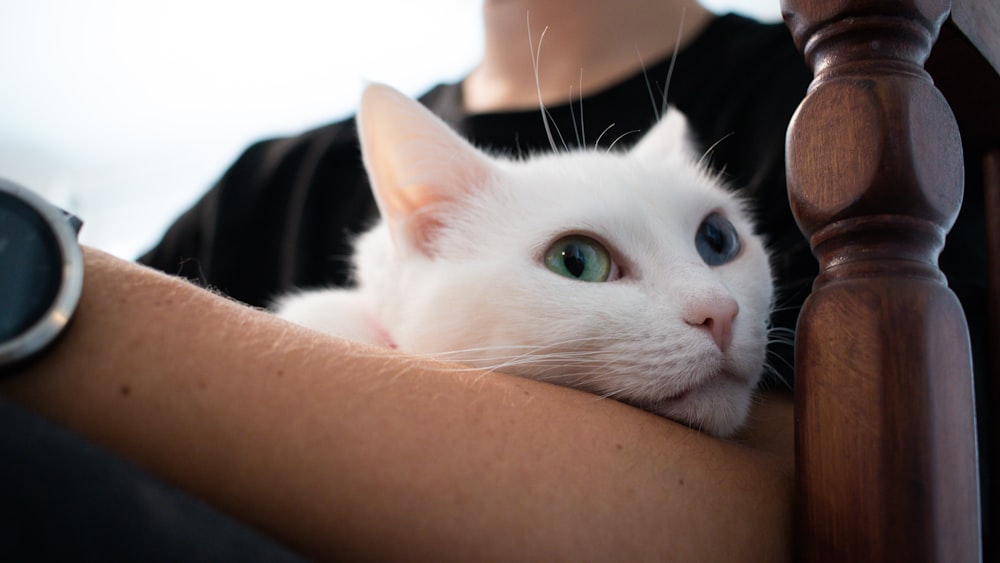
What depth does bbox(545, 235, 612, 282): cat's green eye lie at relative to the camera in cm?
85

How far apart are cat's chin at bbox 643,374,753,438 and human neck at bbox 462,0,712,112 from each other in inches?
39.6

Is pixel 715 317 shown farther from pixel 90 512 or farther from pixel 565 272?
pixel 90 512

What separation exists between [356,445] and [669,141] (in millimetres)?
884

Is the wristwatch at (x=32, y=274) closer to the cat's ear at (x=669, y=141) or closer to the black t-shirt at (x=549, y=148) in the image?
the black t-shirt at (x=549, y=148)

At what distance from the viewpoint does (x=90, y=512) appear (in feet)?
1.25

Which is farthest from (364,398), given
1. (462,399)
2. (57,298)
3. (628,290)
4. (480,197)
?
(480,197)

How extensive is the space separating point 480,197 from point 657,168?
0.29 metres

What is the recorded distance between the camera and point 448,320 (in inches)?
34.0

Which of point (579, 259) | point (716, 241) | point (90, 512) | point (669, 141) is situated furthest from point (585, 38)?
point (90, 512)

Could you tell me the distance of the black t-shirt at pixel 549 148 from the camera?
122 centimetres

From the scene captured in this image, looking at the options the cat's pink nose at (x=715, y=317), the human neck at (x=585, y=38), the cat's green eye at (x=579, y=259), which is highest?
the human neck at (x=585, y=38)

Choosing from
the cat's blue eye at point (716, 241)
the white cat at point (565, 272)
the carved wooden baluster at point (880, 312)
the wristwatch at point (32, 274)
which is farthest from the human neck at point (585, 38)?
the wristwatch at point (32, 274)

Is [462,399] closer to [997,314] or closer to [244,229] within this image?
[997,314]

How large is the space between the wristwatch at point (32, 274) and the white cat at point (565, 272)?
42 centimetres
